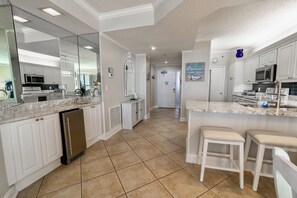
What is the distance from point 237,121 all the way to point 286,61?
2479mm

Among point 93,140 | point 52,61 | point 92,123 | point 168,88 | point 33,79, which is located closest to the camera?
point 33,79

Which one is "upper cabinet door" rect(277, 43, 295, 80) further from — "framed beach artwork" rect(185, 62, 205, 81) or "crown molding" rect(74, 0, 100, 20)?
"crown molding" rect(74, 0, 100, 20)

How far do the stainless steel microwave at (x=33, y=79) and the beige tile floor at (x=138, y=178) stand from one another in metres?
1.42

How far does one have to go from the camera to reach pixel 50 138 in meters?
1.84

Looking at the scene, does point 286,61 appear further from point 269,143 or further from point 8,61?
point 8,61

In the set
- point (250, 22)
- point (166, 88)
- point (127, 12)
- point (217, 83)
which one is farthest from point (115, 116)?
point (217, 83)

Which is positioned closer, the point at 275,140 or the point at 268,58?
the point at 275,140

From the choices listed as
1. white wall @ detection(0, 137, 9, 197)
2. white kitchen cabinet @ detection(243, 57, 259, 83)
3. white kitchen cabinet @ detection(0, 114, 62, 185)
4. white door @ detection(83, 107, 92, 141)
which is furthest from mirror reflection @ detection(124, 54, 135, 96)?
white kitchen cabinet @ detection(243, 57, 259, 83)

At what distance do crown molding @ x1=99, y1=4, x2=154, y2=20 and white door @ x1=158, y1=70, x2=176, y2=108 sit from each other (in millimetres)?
4650

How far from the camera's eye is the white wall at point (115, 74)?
116 inches

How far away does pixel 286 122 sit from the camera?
5.74 ft

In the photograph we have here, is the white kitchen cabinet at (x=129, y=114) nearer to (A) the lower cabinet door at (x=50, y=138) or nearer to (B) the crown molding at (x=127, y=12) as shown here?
(A) the lower cabinet door at (x=50, y=138)

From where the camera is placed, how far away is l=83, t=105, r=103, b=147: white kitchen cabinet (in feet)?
8.36

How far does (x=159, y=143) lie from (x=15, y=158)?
2205 millimetres
